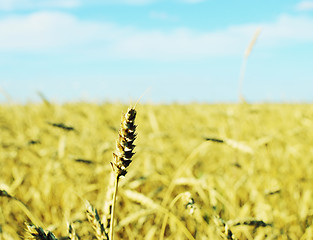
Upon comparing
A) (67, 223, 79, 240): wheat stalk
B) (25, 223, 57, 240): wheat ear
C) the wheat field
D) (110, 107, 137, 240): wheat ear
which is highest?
(110, 107, 137, 240): wheat ear

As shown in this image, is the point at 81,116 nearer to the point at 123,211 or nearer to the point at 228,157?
the point at 228,157

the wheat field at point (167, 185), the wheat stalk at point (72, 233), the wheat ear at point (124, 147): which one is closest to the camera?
the wheat ear at point (124, 147)

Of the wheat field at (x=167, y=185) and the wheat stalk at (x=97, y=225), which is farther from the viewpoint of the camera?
the wheat field at (x=167, y=185)

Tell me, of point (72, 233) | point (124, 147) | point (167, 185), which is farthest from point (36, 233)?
point (167, 185)

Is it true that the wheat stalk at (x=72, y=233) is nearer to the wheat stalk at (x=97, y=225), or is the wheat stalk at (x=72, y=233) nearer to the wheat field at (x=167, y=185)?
the wheat stalk at (x=97, y=225)

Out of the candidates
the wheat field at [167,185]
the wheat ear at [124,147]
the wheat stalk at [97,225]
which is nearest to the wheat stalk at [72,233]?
the wheat stalk at [97,225]

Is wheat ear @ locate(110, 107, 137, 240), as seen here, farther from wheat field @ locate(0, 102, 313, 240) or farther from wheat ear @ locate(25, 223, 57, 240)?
wheat field @ locate(0, 102, 313, 240)

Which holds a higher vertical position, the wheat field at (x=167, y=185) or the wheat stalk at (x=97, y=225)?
the wheat stalk at (x=97, y=225)

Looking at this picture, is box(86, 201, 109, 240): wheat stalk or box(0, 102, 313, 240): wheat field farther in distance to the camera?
box(0, 102, 313, 240): wheat field

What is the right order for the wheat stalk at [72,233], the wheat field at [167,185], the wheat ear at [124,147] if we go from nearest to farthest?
the wheat ear at [124,147] < the wheat stalk at [72,233] < the wheat field at [167,185]

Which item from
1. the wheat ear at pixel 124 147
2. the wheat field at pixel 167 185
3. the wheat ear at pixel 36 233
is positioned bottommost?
the wheat field at pixel 167 185

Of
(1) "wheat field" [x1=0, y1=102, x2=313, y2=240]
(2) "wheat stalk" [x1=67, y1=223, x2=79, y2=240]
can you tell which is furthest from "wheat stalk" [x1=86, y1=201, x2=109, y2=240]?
(1) "wheat field" [x1=0, y1=102, x2=313, y2=240]

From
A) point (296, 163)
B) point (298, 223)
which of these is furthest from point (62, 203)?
point (296, 163)

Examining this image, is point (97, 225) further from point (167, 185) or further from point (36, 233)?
point (167, 185)
